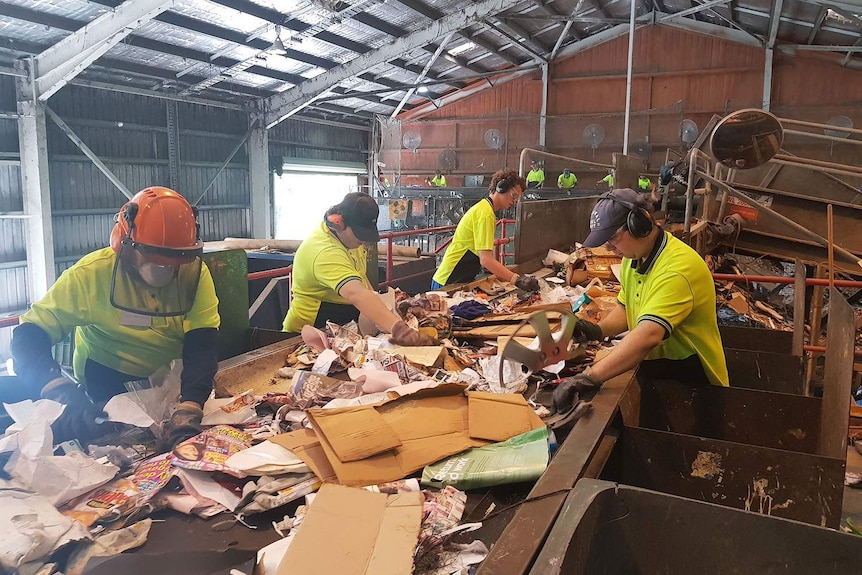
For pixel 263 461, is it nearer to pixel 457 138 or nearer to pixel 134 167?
pixel 134 167

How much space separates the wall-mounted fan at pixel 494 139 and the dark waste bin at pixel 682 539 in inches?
647

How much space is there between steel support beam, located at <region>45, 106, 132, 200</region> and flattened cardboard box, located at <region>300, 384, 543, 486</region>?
400 inches

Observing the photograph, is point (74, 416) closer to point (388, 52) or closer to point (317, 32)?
point (317, 32)

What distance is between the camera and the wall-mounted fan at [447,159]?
18.2 metres

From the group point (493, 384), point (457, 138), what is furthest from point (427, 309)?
point (457, 138)

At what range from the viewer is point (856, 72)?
14.6 meters

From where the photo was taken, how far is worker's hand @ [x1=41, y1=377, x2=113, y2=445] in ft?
6.85

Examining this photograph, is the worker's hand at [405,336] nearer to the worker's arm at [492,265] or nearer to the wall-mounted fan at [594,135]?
the worker's arm at [492,265]

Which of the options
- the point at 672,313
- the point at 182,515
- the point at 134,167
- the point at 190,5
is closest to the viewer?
the point at 182,515

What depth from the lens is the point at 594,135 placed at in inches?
639

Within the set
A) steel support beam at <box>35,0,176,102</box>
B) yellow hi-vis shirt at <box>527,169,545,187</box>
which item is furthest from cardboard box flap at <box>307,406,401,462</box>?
yellow hi-vis shirt at <box>527,169,545,187</box>

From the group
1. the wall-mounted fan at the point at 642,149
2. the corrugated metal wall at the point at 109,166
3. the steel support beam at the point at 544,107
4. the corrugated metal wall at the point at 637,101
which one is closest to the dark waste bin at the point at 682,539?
the corrugated metal wall at the point at 109,166

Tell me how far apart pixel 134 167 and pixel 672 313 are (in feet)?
37.4

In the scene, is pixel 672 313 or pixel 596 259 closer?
pixel 672 313
